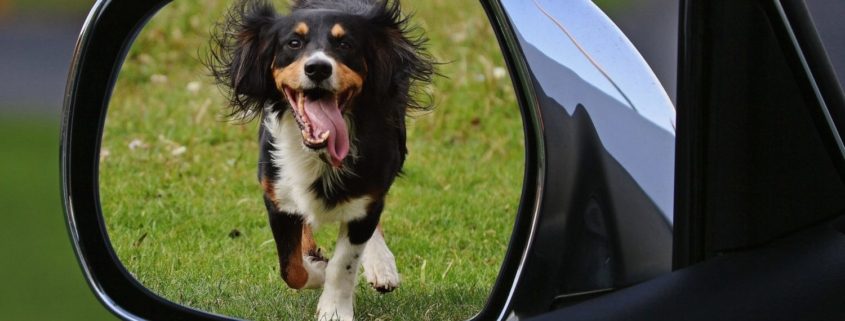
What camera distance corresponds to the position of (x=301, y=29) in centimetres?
163

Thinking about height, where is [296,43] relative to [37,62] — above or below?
above

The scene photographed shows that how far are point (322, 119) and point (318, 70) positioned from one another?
0.06 m

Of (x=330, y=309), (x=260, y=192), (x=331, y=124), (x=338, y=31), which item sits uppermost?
(x=338, y=31)

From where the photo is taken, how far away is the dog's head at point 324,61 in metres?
1.61

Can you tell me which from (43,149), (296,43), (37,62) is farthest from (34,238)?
(296,43)

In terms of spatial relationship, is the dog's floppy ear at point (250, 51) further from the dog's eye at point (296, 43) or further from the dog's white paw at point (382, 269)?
the dog's white paw at point (382, 269)

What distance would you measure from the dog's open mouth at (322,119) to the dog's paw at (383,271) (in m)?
0.14

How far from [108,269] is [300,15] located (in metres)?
0.51

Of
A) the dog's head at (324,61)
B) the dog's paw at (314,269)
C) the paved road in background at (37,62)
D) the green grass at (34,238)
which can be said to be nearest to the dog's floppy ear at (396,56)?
the dog's head at (324,61)

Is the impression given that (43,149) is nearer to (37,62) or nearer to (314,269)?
(314,269)

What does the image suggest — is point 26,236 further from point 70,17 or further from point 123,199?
point 123,199

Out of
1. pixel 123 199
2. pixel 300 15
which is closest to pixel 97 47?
pixel 123 199

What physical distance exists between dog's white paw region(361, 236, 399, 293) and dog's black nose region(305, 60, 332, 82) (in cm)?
22

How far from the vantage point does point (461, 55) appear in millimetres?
1783
